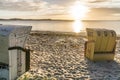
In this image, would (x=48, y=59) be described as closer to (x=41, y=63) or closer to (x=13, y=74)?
(x=41, y=63)

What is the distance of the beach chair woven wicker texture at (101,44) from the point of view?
11578 millimetres

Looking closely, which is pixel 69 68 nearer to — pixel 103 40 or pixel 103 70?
pixel 103 70

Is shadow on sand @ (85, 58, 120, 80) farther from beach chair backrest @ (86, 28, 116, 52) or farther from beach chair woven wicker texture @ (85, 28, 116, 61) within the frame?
beach chair backrest @ (86, 28, 116, 52)

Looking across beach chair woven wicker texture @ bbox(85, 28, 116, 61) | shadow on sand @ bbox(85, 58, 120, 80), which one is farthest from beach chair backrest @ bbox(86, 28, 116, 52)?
shadow on sand @ bbox(85, 58, 120, 80)

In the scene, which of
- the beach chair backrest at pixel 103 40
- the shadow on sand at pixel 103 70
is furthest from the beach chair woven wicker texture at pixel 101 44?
the shadow on sand at pixel 103 70

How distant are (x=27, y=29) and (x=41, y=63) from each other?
3.05 meters

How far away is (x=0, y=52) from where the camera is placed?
26.1ft

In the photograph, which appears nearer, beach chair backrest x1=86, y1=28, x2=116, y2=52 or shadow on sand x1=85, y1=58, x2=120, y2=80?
shadow on sand x1=85, y1=58, x2=120, y2=80

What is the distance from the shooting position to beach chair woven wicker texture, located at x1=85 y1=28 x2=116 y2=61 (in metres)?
11.6

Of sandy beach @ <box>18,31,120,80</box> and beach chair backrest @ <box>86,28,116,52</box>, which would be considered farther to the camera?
beach chair backrest @ <box>86,28,116,52</box>

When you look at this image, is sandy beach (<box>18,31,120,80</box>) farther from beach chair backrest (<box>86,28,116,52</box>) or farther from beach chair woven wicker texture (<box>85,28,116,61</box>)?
beach chair backrest (<box>86,28,116,52</box>)

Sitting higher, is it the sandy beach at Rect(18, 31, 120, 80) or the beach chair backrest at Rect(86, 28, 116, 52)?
the beach chair backrest at Rect(86, 28, 116, 52)

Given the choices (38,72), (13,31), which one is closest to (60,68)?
(38,72)

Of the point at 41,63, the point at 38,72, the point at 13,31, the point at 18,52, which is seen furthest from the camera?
the point at 41,63
